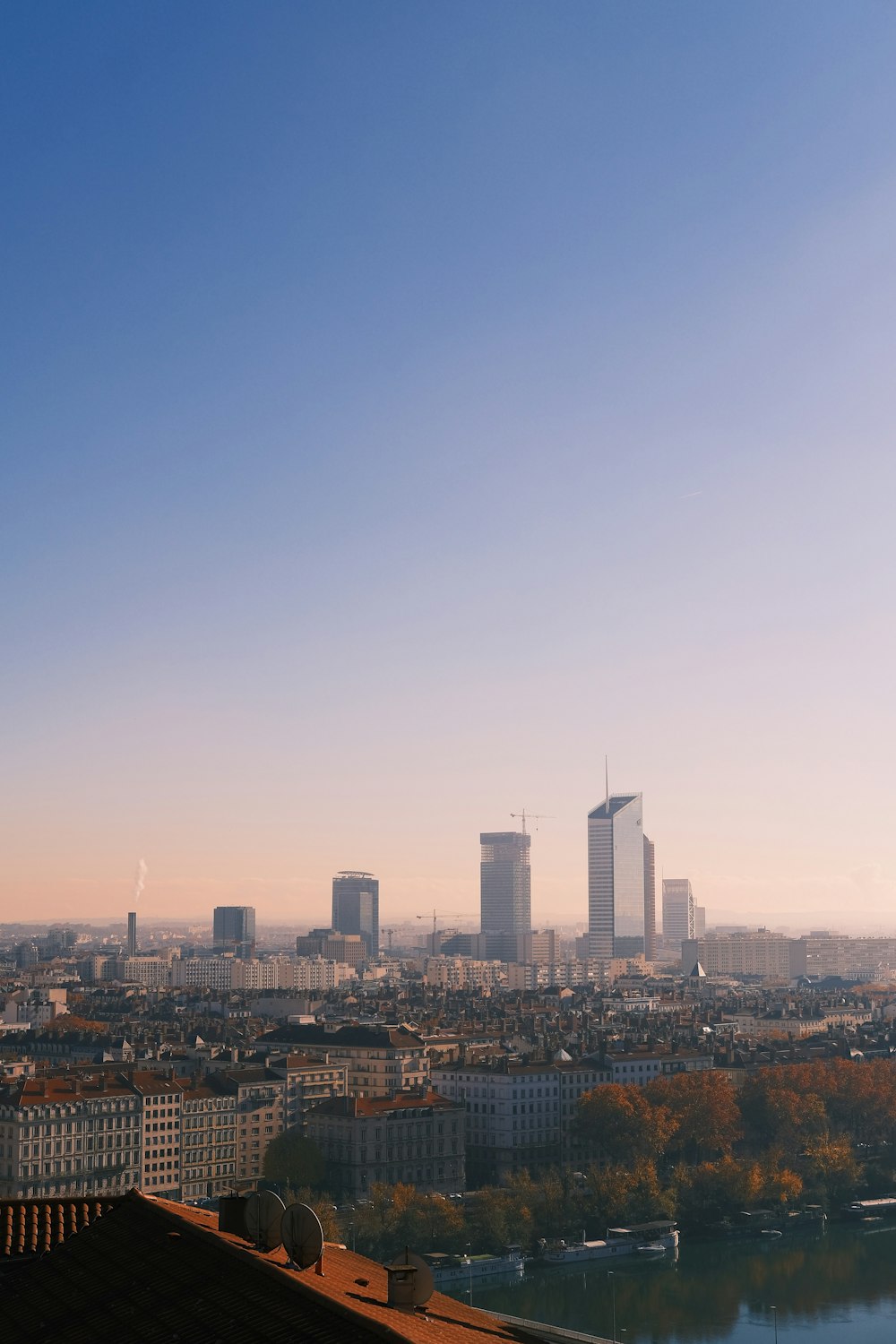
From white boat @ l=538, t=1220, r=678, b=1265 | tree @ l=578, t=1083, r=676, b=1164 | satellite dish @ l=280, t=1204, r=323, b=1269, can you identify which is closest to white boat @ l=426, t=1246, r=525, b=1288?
white boat @ l=538, t=1220, r=678, b=1265

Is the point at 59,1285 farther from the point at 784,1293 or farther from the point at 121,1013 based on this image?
the point at 121,1013

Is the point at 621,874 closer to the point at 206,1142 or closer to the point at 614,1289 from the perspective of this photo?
the point at 206,1142

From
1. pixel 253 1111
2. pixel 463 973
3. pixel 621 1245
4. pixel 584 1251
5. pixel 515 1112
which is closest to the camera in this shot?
pixel 584 1251

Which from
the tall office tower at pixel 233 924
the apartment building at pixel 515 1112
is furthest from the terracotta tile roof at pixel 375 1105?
the tall office tower at pixel 233 924

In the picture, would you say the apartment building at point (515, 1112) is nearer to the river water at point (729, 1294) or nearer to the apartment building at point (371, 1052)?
the apartment building at point (371, 1052)

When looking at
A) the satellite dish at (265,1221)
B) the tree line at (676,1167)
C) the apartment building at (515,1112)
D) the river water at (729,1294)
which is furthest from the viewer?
the apartment building at (515,1112)

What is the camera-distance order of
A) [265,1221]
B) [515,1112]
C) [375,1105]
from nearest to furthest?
[265,1221] < [375,1105] < [515,1112]

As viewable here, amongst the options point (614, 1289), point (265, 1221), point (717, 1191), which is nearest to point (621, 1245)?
point (614, 1289)

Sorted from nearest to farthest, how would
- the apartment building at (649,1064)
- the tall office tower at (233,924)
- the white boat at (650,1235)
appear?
the white boat at (650,1235) < the apartment building at (649,1064) < the tall office tower at (233,924)
